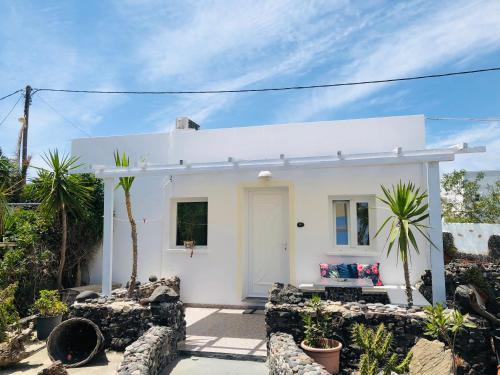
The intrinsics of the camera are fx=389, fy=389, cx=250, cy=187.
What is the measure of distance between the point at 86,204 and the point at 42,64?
4.54 metres

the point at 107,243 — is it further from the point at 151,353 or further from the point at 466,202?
the point at 466,202

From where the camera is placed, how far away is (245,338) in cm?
664

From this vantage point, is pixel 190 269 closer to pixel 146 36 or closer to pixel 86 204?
pixel 86 204

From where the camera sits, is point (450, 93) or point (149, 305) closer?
point (149, 305)

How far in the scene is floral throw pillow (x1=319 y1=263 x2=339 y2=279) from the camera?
27.9 feet

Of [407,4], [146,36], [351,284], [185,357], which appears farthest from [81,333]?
[407,4]

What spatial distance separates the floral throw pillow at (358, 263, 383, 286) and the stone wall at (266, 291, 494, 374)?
2.59 metres

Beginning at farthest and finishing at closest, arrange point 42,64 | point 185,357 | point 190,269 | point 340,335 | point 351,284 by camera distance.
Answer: point 42,64
point 190,269
point 351,284
point 185,357
point 340,335

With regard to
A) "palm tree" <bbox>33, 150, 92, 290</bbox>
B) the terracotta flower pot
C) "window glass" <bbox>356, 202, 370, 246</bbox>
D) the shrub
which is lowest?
the terracotta flower pot

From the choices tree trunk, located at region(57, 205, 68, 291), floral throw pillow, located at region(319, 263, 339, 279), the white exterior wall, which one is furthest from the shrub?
tree trunk, located at region(57, 205, 68, 291)

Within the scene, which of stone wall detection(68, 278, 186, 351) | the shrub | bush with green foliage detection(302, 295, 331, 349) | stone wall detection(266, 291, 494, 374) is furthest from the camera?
the shrub

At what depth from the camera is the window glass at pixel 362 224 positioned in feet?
29.3

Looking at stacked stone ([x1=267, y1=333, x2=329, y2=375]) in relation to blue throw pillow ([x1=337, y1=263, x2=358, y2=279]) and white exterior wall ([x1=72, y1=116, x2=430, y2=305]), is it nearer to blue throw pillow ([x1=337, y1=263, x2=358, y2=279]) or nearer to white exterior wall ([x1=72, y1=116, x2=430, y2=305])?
blue throw pillow ([x1=337, y1=263, x2=358, y2=279])

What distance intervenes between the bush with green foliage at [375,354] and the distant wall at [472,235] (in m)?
9.57
